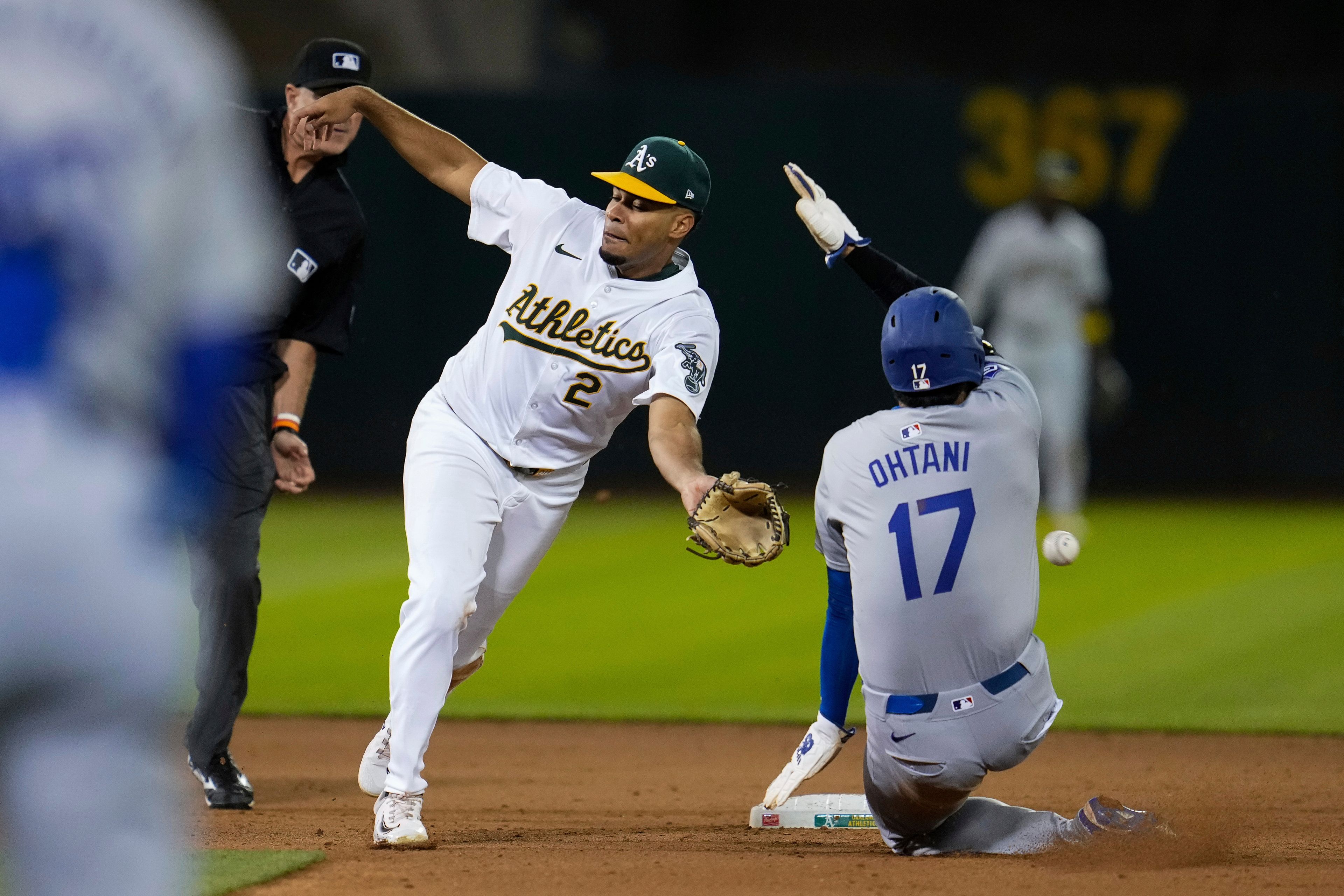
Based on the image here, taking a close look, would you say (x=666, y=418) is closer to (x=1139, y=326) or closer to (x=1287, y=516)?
(x=1287, y=516)

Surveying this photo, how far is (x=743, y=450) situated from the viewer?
15.8 metres

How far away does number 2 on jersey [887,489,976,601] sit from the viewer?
13.3 ft

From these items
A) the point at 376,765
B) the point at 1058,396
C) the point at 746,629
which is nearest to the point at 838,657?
the point at 376,765

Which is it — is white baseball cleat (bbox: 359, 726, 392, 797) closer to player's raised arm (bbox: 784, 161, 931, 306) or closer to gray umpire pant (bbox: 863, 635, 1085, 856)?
gray umpire pant (bbox: 863, 635, 1085, 856)

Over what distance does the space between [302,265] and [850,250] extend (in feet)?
5.91

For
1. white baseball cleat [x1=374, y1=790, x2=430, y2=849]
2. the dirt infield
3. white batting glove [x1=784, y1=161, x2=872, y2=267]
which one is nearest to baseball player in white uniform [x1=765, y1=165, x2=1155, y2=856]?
the dirt infield

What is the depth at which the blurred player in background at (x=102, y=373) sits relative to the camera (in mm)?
1868

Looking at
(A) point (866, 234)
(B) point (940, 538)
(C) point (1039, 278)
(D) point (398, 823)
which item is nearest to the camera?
(B) point (940, 538)

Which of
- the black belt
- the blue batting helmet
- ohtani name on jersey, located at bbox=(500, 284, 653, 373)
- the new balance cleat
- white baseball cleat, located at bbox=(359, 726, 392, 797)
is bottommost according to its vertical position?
white baseball cleat, located at bbox=(359, 726, 392, 797)

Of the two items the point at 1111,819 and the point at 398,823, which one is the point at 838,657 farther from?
the point at 398,823

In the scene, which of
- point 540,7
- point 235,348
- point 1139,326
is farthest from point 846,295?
point 235,348

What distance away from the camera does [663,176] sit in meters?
4.73

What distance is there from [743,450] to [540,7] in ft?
24.7

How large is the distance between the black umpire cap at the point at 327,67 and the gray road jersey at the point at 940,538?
2.15m
